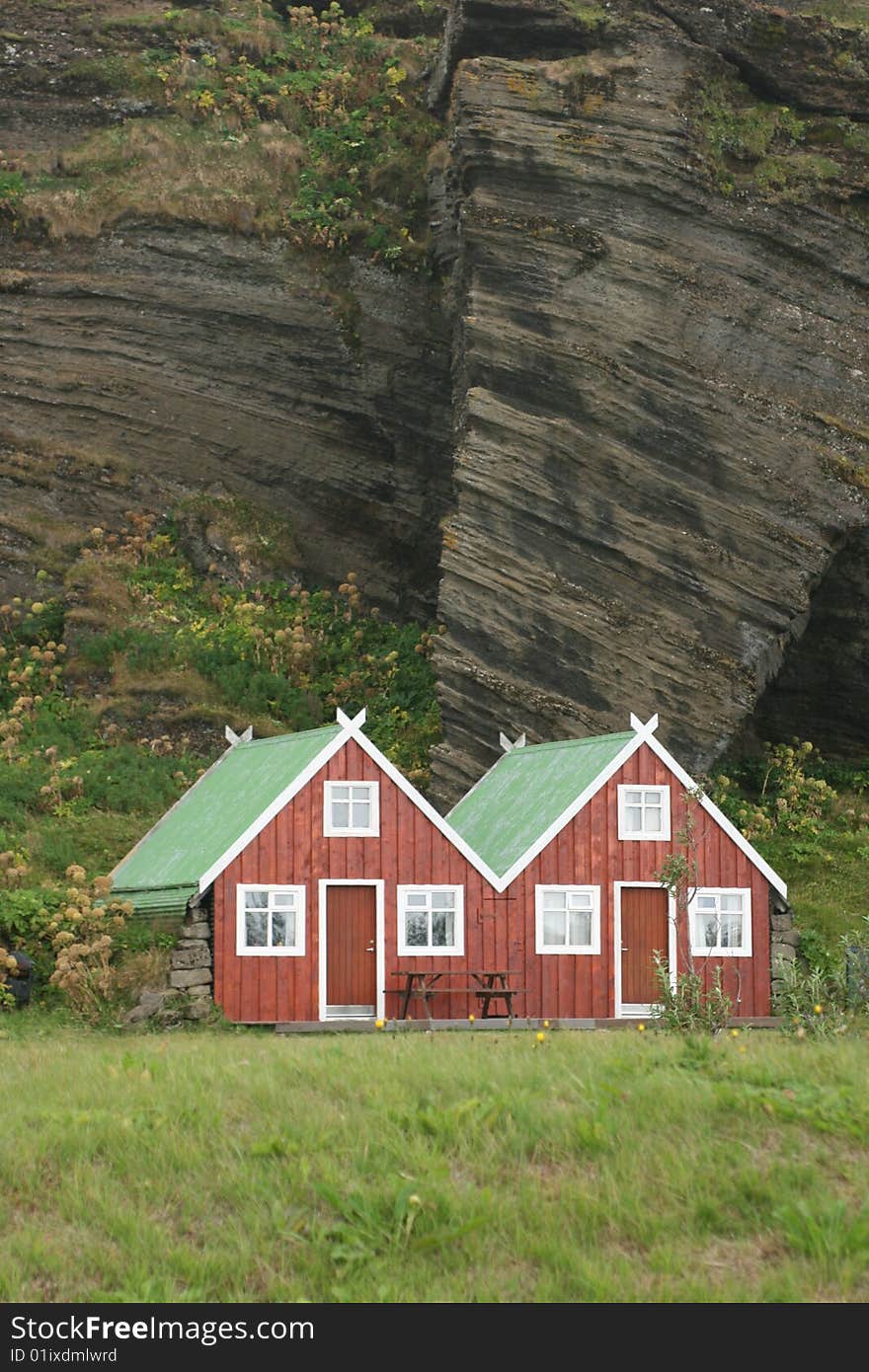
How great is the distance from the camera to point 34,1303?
1110 cm

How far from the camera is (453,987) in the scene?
90.0ft

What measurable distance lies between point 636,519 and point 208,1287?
25.8 m

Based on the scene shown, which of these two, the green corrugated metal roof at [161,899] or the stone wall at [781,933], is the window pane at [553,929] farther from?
the green corrugated metal roof at [161,899]

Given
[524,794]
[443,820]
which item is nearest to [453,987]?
[443,820]

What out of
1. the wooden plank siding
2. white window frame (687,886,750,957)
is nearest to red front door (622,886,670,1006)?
the wooden plank siding

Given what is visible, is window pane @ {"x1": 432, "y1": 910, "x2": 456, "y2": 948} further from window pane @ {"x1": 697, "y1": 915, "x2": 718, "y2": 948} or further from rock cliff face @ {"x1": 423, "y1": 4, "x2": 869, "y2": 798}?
rock cliff face @ {"x1": 423, "y1": 4, "x2": 869, "y2": 798}

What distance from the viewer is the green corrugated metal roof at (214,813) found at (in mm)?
27094

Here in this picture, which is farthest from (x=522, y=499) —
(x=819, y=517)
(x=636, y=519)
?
(x=819, y=517)

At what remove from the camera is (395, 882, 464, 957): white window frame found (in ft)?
89.6

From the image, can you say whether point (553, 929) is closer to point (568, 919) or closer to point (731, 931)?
point (568, 919)

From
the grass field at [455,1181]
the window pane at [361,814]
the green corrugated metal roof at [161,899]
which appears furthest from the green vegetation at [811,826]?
the grass field at [455,1181]

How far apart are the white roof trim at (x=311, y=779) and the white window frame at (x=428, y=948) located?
1.95 ft

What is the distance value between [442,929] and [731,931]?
488cm

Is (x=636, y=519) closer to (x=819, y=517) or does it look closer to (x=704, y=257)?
(x=819, y=517)
